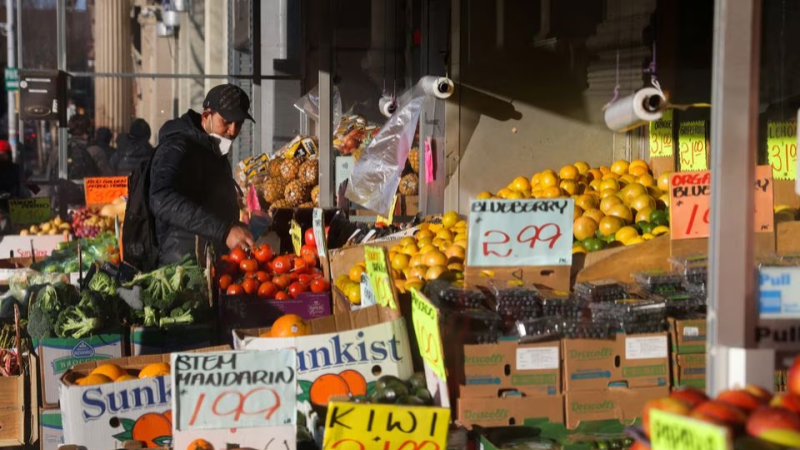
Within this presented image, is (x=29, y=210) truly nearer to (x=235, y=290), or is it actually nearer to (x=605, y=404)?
(x=235, y=290)

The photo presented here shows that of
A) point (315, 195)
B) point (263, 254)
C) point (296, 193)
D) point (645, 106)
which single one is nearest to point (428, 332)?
point (645, 106)

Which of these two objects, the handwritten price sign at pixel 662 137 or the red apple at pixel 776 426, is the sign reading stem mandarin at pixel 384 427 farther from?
the handwritten price sign at pixel 662 137

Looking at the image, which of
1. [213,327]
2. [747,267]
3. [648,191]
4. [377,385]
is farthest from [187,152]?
[747,267]

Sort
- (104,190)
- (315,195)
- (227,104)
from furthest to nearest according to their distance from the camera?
(104,190) < (315,195) < (227,104)

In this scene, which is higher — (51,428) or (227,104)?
(227,104)

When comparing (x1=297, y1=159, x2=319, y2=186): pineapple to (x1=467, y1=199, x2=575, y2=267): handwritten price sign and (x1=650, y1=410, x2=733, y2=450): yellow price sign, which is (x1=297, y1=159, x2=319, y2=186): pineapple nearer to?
(x1=467, y1=199, x2=575, y2=267): handwritten price sign

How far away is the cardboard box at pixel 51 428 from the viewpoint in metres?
4.12

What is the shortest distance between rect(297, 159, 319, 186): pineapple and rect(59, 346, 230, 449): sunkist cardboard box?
5381 mm

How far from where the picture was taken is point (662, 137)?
5.61 meters

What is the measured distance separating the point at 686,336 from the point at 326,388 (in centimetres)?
130

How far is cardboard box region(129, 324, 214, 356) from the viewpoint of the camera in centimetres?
446

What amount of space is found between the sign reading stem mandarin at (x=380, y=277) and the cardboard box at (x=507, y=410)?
471 mm

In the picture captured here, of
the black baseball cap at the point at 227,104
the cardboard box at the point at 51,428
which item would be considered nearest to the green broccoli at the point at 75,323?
the cardboard box at the point at 51,428

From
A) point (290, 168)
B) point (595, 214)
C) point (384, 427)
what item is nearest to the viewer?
point (384, 427)
